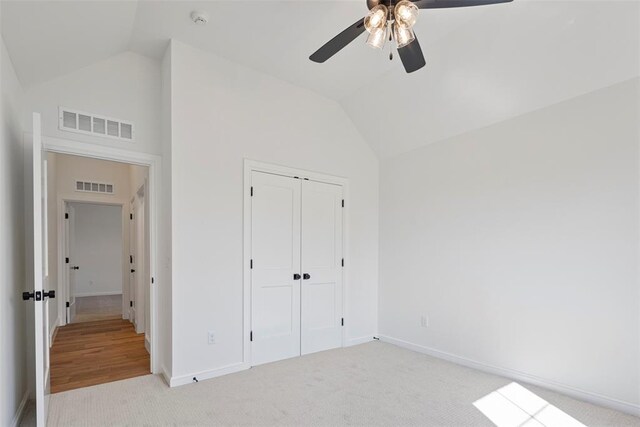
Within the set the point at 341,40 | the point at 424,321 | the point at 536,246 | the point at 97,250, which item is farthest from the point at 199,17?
the point at 97,250

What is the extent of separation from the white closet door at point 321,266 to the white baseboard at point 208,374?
83 centimetres

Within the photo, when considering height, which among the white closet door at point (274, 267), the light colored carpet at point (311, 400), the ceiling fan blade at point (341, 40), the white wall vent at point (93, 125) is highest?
the ceiling fan blade at point (341, 40)

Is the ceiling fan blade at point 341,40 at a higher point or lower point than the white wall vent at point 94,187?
higher

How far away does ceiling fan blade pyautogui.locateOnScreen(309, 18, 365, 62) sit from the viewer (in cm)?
207

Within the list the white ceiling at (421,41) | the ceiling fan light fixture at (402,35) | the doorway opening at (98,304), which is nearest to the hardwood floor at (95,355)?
the doorway opening at (98,304)

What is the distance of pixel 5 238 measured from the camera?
2152 mm

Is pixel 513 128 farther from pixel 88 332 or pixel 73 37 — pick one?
pixel 88 332

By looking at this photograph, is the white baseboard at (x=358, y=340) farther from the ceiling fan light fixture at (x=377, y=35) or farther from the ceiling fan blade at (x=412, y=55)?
the ceiling fan light fixture at (x=377, y=35)

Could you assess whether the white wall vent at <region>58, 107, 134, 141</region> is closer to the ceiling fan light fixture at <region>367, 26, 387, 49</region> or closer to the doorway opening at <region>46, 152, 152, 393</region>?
the doorway opening at <region>46, 152, 152, 393</region>

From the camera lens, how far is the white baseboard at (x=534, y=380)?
8.59ft

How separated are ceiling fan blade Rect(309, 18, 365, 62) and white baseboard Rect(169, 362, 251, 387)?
292 cm

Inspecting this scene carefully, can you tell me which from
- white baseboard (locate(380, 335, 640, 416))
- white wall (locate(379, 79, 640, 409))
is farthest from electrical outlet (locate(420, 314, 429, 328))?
white baseboard (locate(380, 335, 640, 416))

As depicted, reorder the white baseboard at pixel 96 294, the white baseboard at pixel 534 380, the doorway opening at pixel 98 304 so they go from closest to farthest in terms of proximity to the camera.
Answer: the white baseboard at pixel 534 380
the doorway opening at pixel 98 304
the white baseboard at pixel 96 294

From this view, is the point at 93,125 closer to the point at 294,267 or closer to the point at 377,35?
the point at 294,267
